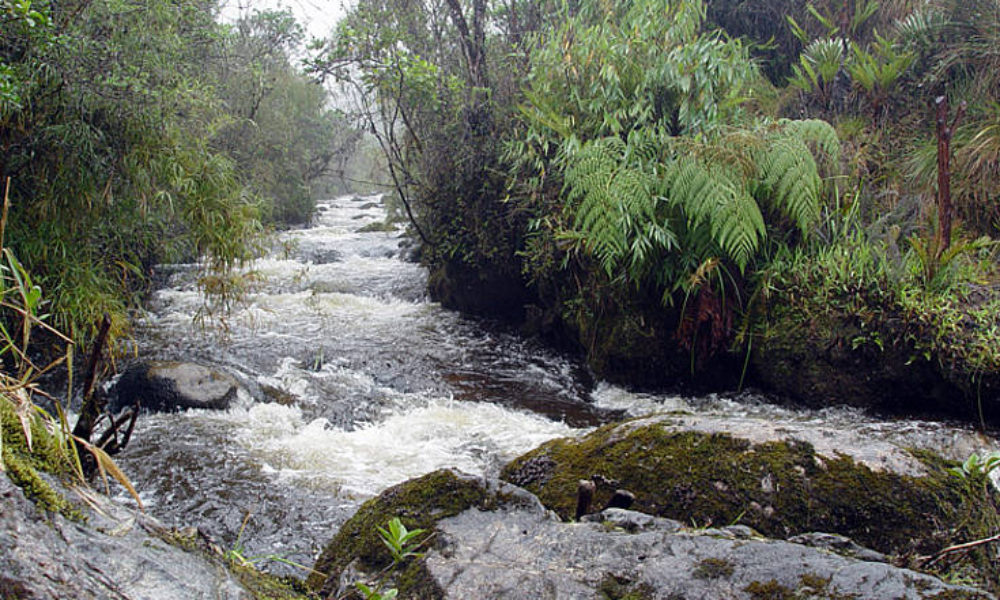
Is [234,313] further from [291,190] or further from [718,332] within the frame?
[291,190]

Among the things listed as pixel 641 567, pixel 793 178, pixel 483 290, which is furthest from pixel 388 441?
pixel 483 290

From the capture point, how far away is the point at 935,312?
4.41m

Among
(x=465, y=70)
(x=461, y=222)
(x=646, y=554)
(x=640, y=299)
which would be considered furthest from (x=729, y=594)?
(x=465, y=70)

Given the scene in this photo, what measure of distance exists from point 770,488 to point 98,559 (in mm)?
2181

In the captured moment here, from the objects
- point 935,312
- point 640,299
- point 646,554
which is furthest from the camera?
point 640,299

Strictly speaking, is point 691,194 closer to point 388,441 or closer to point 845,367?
point 845,367

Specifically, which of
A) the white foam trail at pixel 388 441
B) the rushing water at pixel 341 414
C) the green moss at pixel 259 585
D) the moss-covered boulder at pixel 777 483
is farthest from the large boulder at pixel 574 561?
the white foam trail at pixel 388 441

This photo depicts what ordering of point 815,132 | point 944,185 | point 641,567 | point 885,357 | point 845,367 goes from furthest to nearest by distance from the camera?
point 815,132, point 845,367, point 885,357, point 944,185, point 641,567

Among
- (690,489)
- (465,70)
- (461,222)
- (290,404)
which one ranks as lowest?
(290,404)

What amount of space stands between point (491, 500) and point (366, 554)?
41 cm

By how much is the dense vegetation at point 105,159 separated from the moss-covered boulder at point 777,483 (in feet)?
13.2

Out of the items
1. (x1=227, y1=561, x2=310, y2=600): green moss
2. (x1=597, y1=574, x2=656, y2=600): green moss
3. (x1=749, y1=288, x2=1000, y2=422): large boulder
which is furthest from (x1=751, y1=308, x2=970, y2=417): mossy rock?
(x1=227, y1=561, x2=310, y2=600): green moss

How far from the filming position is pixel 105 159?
197 inches

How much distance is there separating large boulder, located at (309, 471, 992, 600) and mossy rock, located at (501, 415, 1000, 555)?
0.54m
